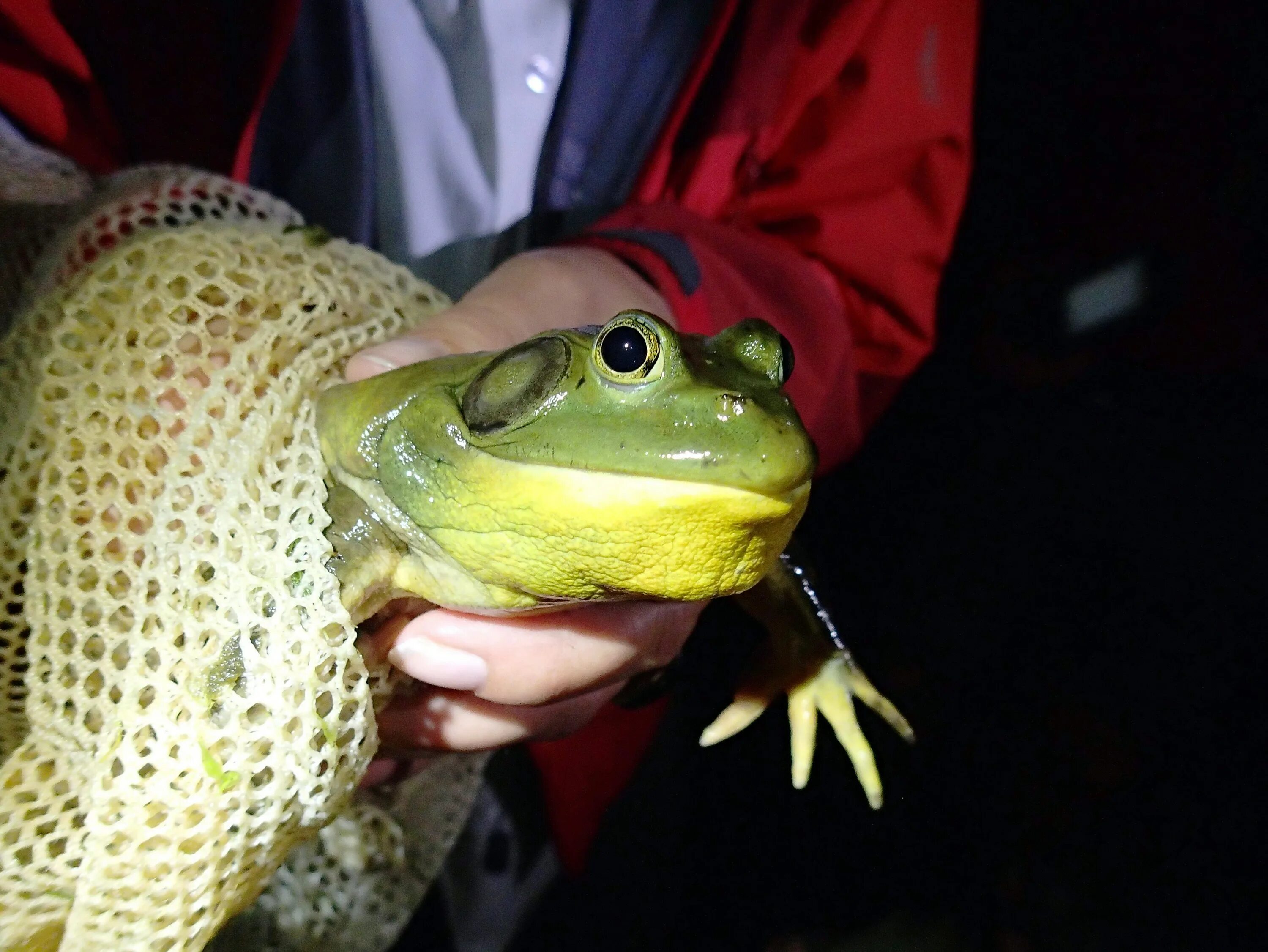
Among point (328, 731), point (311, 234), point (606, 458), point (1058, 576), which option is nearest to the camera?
point (606, 458)

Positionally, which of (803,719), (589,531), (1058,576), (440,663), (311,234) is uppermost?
(311,234)

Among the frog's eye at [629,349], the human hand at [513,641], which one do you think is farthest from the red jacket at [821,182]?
the frog's eye at [629,349]

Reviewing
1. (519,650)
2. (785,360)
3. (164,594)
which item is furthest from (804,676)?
(164,594)

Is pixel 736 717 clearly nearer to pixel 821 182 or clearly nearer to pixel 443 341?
pixel 443 341

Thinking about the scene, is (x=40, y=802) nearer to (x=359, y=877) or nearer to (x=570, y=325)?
(x=359, y=877)

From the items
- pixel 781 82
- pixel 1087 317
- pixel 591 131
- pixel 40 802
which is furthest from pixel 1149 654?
pixel 40 802

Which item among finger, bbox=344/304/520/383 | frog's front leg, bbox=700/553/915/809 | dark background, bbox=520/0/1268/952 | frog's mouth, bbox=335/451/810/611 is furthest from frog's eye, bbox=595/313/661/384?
dark background, bbox=520/0/1268/952

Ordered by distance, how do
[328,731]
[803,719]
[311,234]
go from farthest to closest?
[803,719]
[311,234]
[328,731]
